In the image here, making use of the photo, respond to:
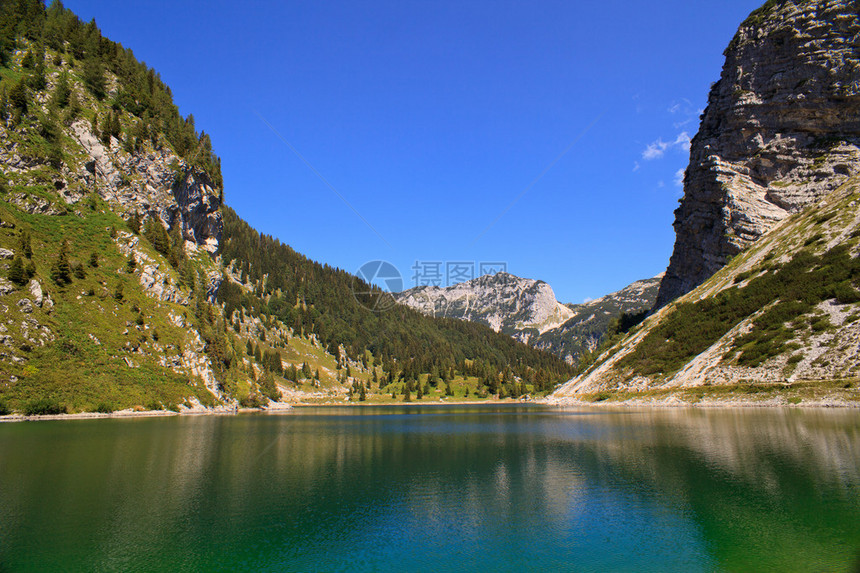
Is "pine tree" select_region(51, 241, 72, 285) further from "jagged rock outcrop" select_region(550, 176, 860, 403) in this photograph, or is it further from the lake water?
"jagged rock outcrop" select_region(550, 176, 860, 403)

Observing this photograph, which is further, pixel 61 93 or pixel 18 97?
pixel 61 93

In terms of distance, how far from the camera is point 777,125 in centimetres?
12512

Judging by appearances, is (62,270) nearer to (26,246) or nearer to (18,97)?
(26,246)

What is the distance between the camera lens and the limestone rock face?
117625 mm

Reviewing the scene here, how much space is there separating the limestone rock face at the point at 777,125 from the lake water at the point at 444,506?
4226 inches

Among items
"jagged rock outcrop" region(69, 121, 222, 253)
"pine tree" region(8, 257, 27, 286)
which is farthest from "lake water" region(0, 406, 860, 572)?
"jagged rock outcrop" region(69, 121, 222, 253)

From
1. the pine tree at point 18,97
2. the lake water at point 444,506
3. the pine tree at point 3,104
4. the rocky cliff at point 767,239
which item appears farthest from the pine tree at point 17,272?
the rocky cliff at point 767,239

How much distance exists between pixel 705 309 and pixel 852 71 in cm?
7870

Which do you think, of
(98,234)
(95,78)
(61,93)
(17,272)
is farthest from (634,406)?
(95,78)

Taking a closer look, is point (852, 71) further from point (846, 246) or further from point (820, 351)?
Answer: point (820, 351)

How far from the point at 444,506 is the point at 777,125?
152m

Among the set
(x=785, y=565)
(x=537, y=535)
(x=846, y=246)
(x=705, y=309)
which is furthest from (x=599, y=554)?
(x=705, y=309)

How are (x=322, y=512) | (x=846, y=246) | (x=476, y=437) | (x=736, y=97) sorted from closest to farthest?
1. (x=322, y=512)
2. (x=476, y=437)
3. (x=846, y=246)
4. (x=736, y=97)

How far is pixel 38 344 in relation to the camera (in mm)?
62062
